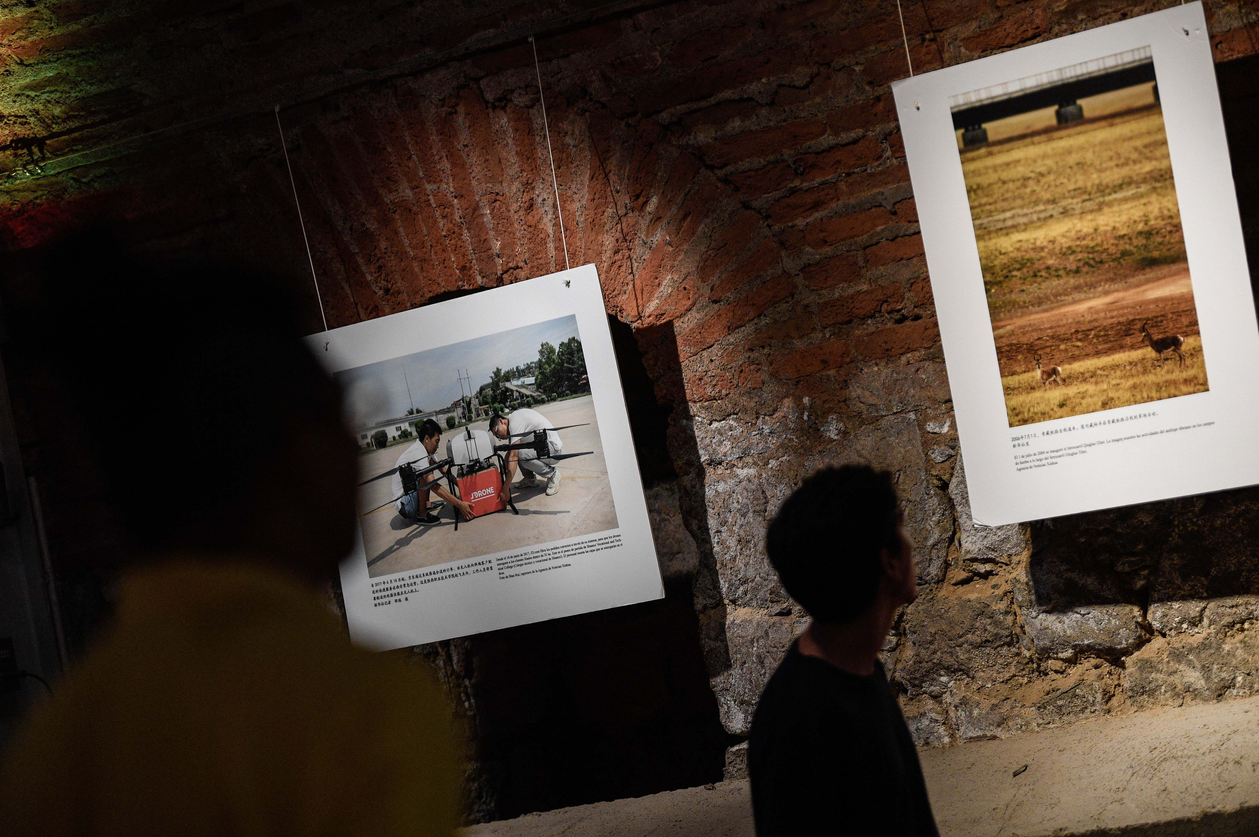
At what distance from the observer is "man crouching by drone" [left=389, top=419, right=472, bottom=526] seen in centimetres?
254

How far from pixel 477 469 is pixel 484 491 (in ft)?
0.23

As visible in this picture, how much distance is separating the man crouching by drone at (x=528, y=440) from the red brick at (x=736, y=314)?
1.61 feet

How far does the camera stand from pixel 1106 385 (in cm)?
220

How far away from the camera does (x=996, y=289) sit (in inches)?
88.4

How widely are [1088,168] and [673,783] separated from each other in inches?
85.2

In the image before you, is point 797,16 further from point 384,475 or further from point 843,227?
point 384,475

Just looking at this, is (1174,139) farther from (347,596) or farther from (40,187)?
(40,187)

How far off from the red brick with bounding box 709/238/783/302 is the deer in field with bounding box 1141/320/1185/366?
38.8 inches

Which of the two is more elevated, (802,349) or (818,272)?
(818,272)

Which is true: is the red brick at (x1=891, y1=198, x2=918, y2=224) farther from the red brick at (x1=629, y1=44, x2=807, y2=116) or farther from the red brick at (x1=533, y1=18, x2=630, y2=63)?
the red brick at (x1=533, y1=18, x2=630, y2=63)

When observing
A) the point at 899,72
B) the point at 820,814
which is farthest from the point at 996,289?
the point at 820,814

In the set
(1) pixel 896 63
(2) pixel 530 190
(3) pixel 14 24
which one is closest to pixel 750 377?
(2) pixel 530 190

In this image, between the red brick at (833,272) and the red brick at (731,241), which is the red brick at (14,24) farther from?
the red brick at (833,272)

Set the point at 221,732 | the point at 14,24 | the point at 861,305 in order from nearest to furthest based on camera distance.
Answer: the point at 221,732 → the point at 861,305 → the point at 14,24
